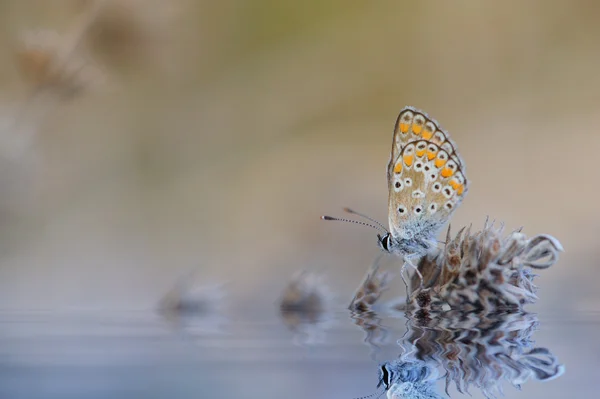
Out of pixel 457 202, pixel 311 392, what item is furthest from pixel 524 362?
pixel 457 202

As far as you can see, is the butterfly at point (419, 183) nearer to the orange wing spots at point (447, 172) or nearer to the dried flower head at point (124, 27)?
the orange wing spots at point (447, 172)

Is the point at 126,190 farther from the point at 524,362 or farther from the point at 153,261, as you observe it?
the point at 524,362

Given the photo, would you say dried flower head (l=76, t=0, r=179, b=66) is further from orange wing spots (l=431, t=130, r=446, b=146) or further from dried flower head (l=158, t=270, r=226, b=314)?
orange wing spots (l=431, t=130, r=446, b=146)

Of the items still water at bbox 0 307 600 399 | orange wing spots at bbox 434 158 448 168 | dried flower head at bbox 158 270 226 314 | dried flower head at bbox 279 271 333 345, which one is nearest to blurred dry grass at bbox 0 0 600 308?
dried flower head at bbox 158 270 226 314

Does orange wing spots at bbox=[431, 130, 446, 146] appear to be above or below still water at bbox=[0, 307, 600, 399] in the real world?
above

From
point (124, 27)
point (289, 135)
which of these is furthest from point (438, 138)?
point (289, 135)

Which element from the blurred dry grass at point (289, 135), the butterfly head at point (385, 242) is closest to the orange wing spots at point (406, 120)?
the butterfly head at point (385, 242)
